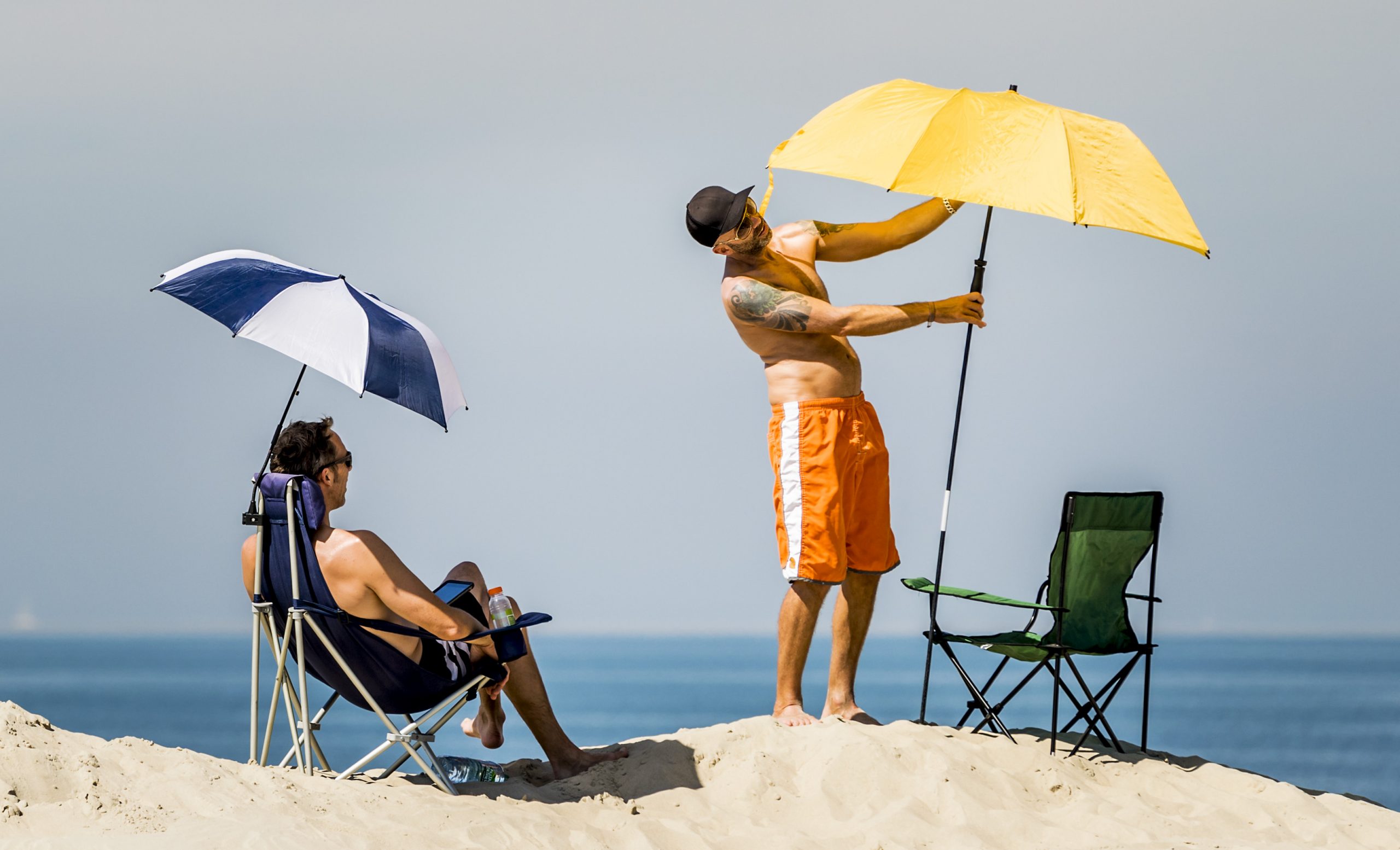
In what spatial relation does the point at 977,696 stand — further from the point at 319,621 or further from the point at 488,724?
the point at 319,621

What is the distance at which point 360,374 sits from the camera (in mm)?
4262

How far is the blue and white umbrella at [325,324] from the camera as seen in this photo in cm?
429

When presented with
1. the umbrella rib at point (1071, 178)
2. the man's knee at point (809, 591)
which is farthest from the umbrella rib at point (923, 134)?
the man's knee at point (809, 591)

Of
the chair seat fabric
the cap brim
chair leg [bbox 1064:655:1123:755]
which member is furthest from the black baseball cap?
chair leg [bbox 1064:655:1123:755]

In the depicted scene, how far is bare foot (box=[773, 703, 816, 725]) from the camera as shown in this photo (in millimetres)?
5305

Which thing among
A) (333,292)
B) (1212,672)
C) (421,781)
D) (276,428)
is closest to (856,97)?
(333,292)

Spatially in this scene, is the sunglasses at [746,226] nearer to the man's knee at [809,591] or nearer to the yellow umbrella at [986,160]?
the yellow umbrella at [986,160]

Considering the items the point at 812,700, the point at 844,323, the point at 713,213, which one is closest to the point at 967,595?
the point at 844,323

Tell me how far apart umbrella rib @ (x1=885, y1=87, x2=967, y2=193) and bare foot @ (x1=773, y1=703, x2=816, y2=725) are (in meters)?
2.00

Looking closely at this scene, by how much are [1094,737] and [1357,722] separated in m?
12.7

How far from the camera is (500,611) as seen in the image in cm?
478

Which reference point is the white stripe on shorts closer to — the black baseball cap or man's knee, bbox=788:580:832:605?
man's knee, bbox=788:580:832:605

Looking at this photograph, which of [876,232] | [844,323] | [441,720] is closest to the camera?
[441,720]

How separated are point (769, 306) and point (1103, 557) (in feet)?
5.43
